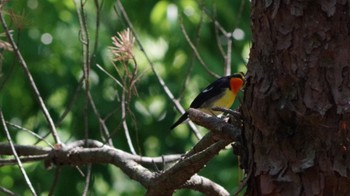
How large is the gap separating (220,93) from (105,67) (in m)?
1.14

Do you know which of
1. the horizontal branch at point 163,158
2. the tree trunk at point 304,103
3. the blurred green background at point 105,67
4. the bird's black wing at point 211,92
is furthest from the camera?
the bird's black wing at point 211,92

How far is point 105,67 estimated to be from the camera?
261 inches

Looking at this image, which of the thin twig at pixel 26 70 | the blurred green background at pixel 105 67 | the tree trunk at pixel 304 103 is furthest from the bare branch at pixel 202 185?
the blurred green background at pixel 105 67

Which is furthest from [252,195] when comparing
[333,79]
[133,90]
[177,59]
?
[177,59]

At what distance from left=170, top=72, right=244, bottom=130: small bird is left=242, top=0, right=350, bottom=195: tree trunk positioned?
14.3 feet

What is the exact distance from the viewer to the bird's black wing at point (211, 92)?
7.00 m

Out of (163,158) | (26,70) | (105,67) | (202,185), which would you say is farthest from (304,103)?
(105,67)

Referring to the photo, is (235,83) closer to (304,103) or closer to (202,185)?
(202,185)

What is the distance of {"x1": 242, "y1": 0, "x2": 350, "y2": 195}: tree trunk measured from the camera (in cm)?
247

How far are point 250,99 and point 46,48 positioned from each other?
15.0 ft

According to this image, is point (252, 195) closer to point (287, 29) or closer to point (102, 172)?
point (287, 29)

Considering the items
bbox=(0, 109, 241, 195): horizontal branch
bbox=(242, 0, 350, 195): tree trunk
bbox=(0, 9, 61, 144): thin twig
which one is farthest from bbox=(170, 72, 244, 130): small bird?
Result: bbox=(242, 0, 350, 195): tree trunk

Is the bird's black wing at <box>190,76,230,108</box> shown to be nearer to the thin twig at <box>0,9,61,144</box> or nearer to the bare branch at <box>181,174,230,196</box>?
the thin twig at <box>0,9,61,144</box>

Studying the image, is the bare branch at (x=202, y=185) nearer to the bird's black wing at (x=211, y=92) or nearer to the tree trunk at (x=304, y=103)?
the tree trunk at (x=304, y=103)
